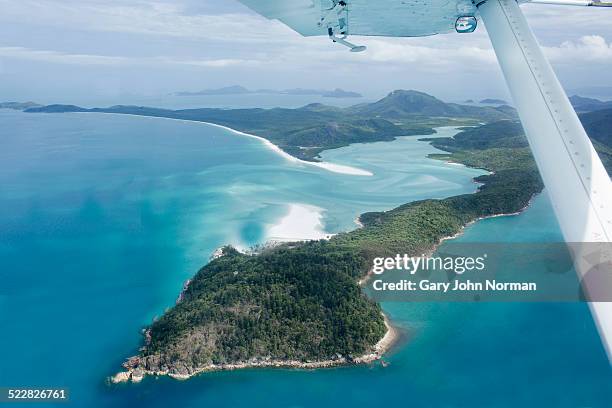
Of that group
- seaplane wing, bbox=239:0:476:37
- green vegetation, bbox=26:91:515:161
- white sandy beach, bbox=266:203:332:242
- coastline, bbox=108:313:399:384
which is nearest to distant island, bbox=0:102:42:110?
green vegetation, bbox=26:91:515:161

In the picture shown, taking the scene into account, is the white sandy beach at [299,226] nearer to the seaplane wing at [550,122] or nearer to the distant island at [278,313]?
the distant island at [278,313]

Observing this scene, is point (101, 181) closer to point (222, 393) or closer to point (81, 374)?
point (81, 374)

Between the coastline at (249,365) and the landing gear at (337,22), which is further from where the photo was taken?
the coastline at (249,365)

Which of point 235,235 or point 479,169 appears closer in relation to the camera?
point 235,235

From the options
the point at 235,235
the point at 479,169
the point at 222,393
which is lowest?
the point at 222,393

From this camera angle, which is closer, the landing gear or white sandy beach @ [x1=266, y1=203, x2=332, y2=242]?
the landing gear

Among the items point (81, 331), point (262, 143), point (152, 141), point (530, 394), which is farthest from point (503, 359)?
point (152, 141)

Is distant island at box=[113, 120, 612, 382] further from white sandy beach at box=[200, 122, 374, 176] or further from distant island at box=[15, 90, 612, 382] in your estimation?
white sandy beach at box=[200, 122, 374, 176]

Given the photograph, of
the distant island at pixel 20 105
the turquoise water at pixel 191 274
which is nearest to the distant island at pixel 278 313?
the turquoise water at pixel 191 274
